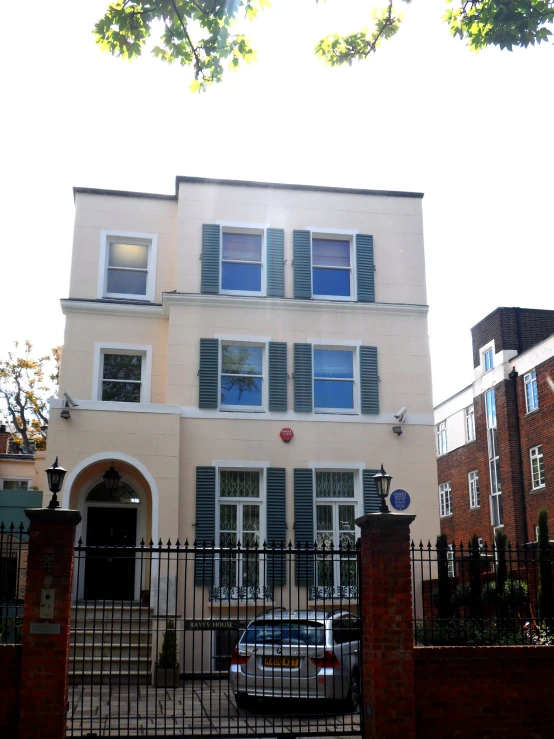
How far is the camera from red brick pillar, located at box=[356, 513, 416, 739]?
9680mm

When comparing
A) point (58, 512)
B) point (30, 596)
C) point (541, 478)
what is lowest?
point (30, 596)

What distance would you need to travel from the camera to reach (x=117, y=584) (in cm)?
1822

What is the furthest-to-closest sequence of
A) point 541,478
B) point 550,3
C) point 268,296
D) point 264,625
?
point 541,478 < point 268,296 < point 264,625 < point 550,3

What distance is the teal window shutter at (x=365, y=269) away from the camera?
20000mm

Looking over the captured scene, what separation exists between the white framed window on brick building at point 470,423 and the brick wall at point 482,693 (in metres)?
25.6

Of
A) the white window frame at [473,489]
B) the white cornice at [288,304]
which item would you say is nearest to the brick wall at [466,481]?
the white window frame at [473,489]

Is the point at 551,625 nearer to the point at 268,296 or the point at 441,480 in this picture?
the point at 268,296

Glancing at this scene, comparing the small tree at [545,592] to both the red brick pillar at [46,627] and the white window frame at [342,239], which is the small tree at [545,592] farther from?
the white window frame at [342,239]

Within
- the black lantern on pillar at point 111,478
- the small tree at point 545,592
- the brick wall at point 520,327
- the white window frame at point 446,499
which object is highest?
A: the brick wall at point 520,327

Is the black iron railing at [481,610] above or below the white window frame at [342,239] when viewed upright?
below

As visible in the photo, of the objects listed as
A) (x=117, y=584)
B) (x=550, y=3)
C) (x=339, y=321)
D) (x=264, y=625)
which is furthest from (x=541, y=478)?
(x=550, y=3)

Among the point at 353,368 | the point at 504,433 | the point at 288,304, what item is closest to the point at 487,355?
the point at 504,433

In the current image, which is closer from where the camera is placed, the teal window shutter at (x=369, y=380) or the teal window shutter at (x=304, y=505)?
the teal window shutter at (x=304, y=505)

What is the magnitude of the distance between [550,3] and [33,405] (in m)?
32.1
